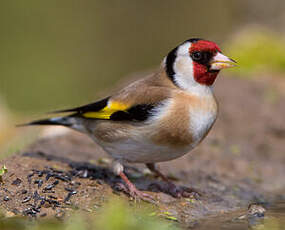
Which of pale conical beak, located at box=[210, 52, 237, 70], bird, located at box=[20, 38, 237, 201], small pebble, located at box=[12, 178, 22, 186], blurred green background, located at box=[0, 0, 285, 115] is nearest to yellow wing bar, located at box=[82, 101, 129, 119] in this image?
bird, located at box=[20, 38, 237, 201]

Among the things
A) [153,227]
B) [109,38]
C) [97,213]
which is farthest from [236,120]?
[109,38]

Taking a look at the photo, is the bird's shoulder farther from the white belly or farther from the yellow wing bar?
the white belly

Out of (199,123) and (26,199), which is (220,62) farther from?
(26,199)

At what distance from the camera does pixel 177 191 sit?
5.33 m

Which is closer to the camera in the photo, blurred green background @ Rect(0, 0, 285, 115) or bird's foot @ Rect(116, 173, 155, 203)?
bird's foot @ Rect(116, 173, 155, 203)

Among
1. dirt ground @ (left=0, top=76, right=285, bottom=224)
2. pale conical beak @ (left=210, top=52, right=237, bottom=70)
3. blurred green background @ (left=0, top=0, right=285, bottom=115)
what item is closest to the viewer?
dirt ground @ (left=0, top=76, right=285, bottom=224)

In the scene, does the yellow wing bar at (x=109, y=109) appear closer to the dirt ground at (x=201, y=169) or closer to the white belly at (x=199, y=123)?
the dirt ground at (x=201, y=169)

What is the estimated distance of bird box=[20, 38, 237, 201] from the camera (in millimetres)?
4920

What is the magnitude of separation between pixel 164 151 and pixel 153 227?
59.6 inches

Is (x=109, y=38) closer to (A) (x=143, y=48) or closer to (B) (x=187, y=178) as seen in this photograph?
(A) (x=143, y=48)

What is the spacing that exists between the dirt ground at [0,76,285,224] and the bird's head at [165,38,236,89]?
1200 millimetres

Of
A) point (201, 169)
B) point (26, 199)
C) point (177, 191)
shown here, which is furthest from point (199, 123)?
point (26, 199)

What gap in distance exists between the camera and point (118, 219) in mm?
3459

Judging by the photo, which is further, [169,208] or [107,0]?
[107,0]
